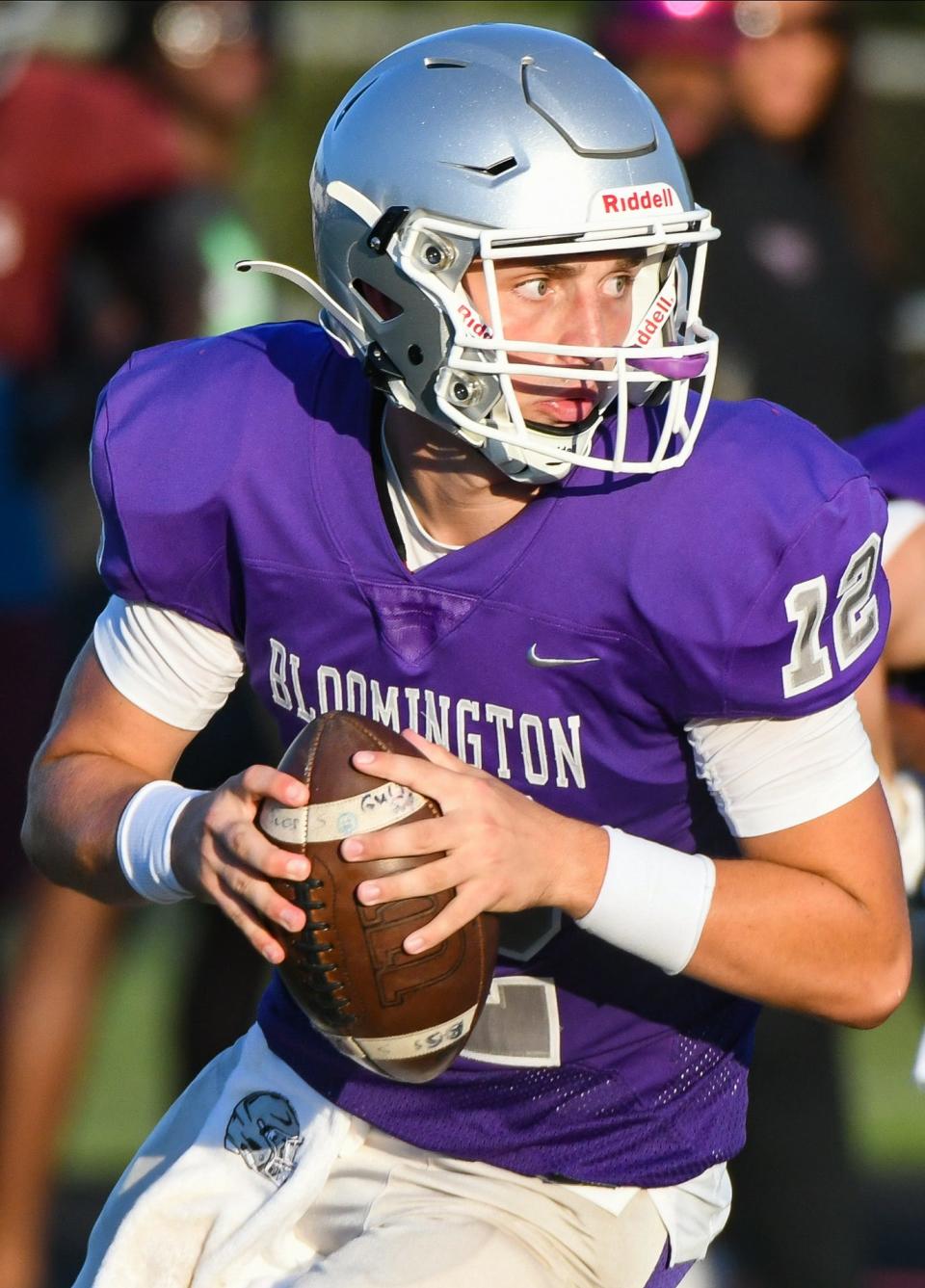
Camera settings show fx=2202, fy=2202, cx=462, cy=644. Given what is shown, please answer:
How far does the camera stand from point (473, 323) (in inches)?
91.7

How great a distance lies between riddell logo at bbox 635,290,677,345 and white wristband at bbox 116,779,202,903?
676 millimetres

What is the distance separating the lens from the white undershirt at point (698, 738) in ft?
7.62

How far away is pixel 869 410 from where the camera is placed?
15.4 ft

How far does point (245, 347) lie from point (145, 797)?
1.87 ft

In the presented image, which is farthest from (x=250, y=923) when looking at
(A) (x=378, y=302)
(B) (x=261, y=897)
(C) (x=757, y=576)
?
(A) (x=378, y=302)

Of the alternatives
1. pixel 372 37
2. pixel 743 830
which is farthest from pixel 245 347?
pixel 372 37

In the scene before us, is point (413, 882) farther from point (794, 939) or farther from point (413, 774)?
point (794, 939)

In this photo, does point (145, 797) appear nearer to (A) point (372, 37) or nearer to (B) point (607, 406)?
(B) point (607, 406)

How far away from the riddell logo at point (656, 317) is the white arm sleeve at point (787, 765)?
415mm

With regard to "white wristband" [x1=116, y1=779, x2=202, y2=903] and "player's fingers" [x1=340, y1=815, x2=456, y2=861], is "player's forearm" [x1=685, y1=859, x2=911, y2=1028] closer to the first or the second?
"player's fingers" [x1=340, y1=815, x2=456, y2=861]

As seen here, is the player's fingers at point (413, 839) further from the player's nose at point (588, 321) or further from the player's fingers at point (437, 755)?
the player's nose at point (588, 321)

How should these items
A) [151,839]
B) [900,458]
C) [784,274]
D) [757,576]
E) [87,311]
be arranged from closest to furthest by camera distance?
[757,576] < [151,839] < [900,458] < [87,311] < [784,274]

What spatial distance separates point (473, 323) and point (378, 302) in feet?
0.69

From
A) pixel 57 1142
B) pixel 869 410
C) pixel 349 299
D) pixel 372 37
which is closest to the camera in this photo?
pixel 349 299
